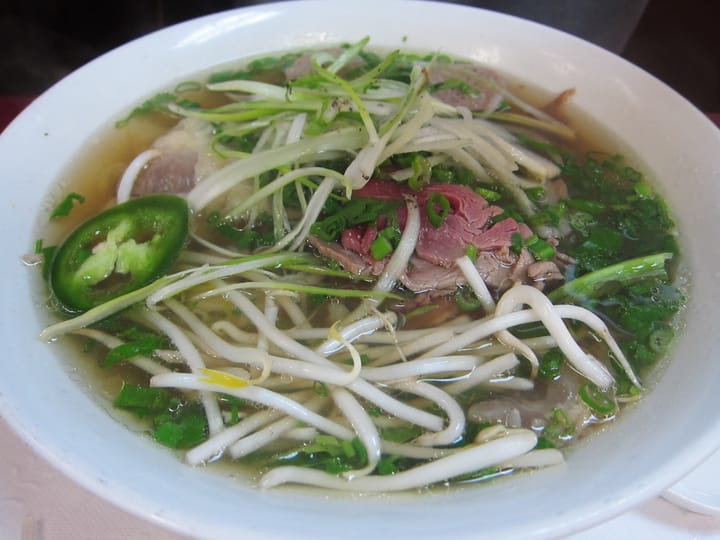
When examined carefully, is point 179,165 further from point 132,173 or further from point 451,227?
point 451,227

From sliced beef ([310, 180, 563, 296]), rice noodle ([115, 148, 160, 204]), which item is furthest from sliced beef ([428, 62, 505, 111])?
rice noodle ([115, 148, 160, 204])

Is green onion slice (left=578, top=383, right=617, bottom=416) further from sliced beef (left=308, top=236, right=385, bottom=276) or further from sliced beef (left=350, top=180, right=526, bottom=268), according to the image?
sliced beef (left=308, top=236, right=385, bottom=276)

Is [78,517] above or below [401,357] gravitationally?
below

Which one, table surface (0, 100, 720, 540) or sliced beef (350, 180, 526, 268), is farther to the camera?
sliced beef (350, 180, 526, 268)

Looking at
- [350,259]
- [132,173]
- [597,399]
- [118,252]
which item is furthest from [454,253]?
[132,173]

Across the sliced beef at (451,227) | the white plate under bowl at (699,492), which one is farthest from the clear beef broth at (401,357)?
the white plate under bowl at (699,492)

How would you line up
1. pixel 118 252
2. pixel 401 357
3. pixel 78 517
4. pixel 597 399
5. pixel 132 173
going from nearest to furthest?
pixel 78 517 → pixel 597 399 → pixel 401 357 → pixel 118 252 → pixel 132 173

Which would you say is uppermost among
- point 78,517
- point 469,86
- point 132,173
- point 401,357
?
point 469,86

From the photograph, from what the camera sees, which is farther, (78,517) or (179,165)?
(179,165)
